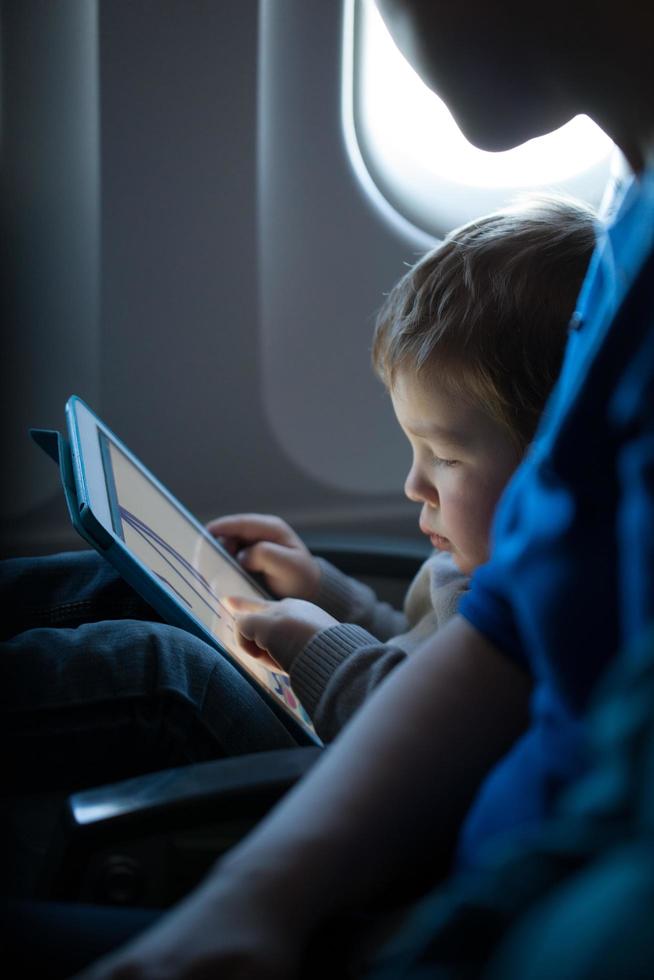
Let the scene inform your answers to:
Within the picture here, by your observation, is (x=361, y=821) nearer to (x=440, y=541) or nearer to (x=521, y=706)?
(x=521, y=706)

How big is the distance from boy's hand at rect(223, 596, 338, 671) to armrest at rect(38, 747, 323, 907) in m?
0.35

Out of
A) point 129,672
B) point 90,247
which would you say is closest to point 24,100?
point 90,247

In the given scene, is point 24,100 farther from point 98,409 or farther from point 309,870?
point 309,870

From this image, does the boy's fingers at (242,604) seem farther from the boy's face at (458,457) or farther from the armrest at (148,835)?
the armrest at (148,835)

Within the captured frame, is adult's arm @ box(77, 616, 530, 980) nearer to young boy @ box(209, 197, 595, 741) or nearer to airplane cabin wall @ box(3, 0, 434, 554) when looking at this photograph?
young boy @ box(209, 197, 595, 741)

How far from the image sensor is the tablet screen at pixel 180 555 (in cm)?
85

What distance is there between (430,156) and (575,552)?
47.1 inches

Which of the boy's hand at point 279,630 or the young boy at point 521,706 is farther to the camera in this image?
the boy's hand at point 279,630

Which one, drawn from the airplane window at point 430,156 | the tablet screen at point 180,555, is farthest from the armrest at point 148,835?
the airplane window at point 430,156

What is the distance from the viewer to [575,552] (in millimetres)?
436

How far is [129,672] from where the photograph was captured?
0.76 m

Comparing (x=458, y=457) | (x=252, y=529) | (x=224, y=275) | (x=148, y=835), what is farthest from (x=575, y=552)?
(x=224, y=275)

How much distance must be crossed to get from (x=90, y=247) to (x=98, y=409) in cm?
25

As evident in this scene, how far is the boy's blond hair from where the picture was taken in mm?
906
